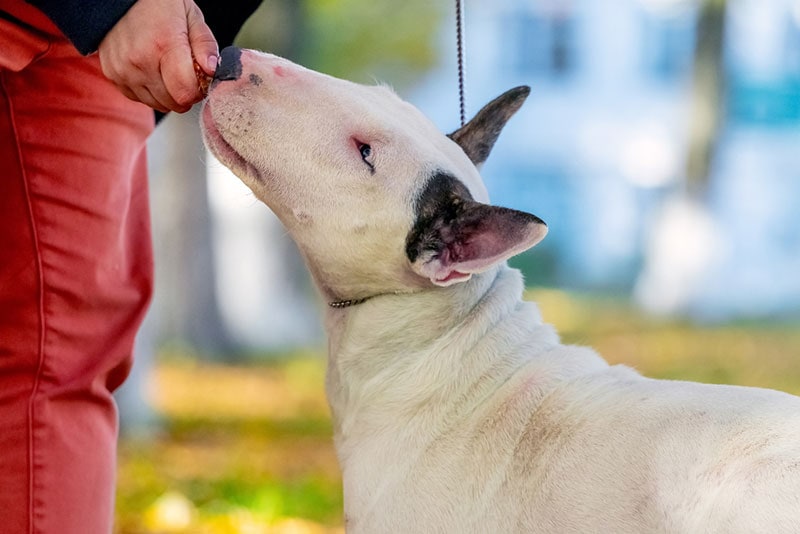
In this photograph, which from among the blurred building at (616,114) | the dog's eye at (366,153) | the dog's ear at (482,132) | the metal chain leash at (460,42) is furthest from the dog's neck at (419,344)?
the blurred building at (616,114)

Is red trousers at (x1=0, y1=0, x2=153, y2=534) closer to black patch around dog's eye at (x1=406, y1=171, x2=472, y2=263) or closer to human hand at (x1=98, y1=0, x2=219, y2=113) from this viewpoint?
human hand at (x1=98, y1=0, x2=219, y2=113)

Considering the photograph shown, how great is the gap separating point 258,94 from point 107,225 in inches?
23.0

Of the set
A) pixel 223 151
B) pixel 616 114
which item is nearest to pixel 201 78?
pixel 223 151

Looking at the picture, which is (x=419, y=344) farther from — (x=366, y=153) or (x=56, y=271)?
(x=56, y=271)

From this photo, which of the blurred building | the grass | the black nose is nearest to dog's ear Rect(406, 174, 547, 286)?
the black nose

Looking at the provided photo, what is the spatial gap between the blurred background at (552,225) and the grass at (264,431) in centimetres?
2

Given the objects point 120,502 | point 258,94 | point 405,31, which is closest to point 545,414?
point 258,94

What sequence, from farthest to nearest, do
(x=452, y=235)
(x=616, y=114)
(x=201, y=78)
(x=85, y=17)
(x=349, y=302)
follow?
(x=616, y=114) < (x=349, y=302) < (x=452, y=235) < (x=201, y=78) < (x=85, y=17)

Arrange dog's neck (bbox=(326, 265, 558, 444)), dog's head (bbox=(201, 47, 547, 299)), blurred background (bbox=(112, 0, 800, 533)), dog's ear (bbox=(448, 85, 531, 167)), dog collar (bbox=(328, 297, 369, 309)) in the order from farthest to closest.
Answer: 1. blurred background (bbox=(112, 0, 800, 533))
2. dog's ear (bbox=(448, 85, 531, 167))
3. dog collar (bbox=(328, 297, 369, 309))
4. dog's neck (bbox=(326, 265, 558, 444))
5. dog's head (bbox=(201, 47, 547, 299))

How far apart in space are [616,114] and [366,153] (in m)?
24.0

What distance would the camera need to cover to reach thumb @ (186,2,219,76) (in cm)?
262

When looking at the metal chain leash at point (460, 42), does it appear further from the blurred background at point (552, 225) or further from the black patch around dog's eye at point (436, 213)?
the blurred background at point (552, 225)

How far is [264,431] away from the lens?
6.91m

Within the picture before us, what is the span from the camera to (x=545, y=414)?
272cm
